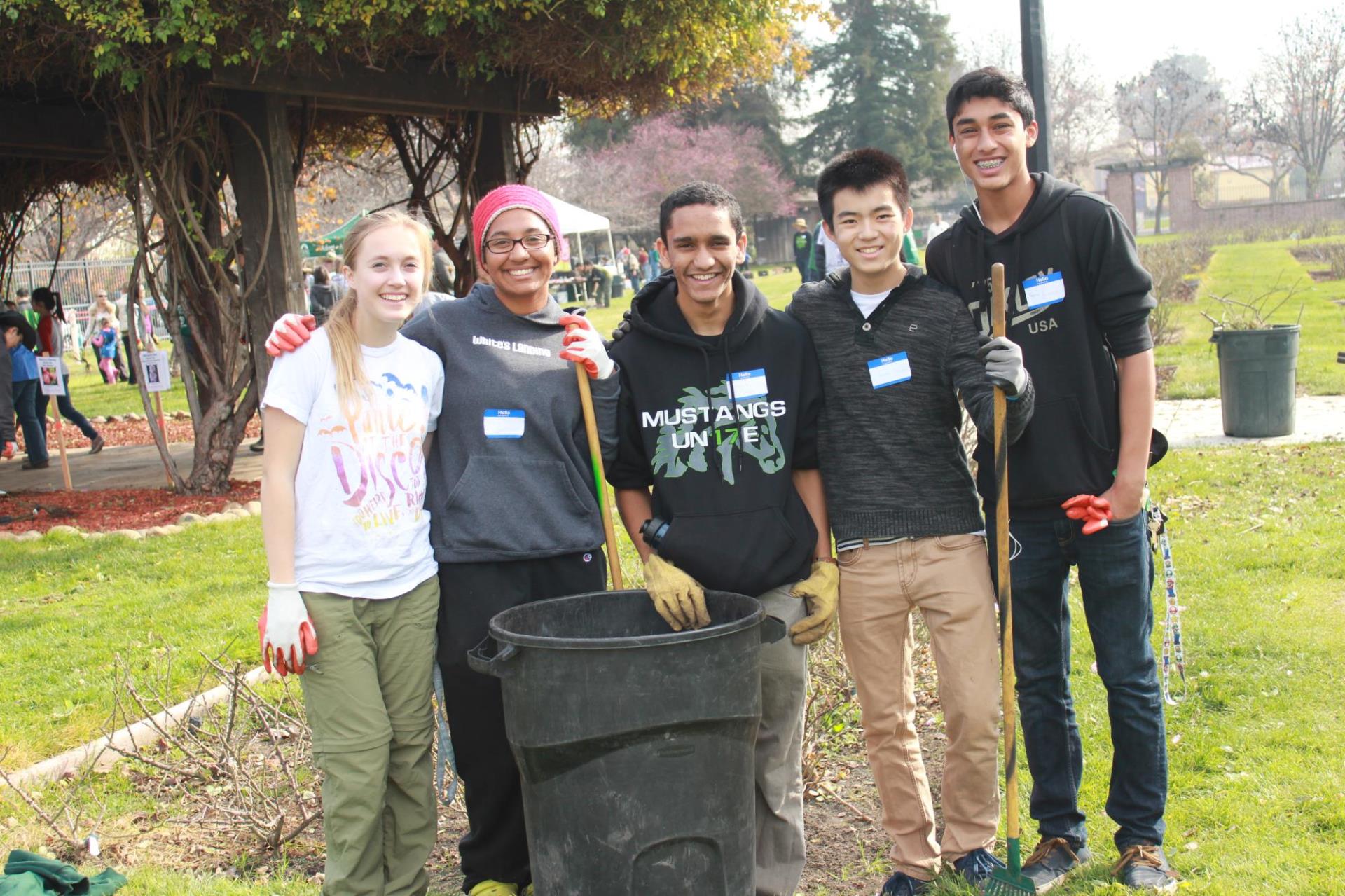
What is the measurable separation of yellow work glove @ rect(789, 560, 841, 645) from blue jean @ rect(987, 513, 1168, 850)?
19.1 inches

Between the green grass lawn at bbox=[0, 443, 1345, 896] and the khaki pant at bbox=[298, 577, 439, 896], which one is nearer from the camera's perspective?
the khaki pant at bbox=[298, 577, 439, 896]

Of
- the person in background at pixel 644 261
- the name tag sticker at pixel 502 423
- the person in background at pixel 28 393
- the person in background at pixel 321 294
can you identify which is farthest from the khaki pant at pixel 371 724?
the person in background at pixel 644 261

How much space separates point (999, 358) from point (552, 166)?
47.0 m

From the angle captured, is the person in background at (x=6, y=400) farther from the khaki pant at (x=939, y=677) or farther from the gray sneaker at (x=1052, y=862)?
the gray sneaker at (x=1052, y=862)

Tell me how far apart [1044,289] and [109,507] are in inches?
309

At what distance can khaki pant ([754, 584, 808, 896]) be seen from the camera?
2955 millimetres

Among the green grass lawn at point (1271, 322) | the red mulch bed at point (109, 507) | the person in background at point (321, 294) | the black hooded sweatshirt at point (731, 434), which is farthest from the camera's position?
the person in background at point (321, 294)

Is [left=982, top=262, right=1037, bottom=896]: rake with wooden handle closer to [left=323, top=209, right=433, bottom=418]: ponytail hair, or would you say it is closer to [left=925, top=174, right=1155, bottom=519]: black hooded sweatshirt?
[left=925, top=174, right=1155, bottom=519]: black hooded sweatshirt

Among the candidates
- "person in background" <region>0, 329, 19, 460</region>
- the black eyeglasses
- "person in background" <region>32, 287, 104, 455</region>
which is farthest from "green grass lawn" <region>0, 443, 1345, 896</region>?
"person in background" <region>32, 287, 104, 455</region>

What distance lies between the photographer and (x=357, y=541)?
283cm

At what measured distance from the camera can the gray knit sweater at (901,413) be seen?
296cm

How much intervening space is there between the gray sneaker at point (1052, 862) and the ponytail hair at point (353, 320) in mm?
2130

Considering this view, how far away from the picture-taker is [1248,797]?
137 inches

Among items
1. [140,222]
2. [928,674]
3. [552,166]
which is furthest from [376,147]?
[552,166]
